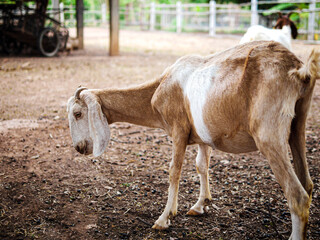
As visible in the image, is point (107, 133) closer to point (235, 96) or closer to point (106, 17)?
point (235, 96)

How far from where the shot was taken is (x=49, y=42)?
12.3 metres

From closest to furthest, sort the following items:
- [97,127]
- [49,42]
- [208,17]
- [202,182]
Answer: [97,127]
[202,182]
[49,42]
[208,17]

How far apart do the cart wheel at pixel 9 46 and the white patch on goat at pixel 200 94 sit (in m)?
10.8

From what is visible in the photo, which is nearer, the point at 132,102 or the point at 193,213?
the point at 193,213

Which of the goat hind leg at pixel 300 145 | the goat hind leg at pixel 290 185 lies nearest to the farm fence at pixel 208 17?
the goat hind leg at pixel 300 145

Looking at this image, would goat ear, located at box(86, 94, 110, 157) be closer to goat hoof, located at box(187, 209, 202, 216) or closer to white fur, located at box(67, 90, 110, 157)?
white fur, located at box(67, 90, 110, 157)

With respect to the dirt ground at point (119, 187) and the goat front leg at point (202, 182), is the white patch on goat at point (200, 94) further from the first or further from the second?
the dirt ground at point (119, 187)

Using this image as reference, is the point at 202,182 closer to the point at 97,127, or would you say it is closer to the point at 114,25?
the point at 97,127

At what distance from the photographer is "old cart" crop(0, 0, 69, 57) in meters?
11.5

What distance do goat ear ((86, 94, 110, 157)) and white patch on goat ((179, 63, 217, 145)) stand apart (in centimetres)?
90

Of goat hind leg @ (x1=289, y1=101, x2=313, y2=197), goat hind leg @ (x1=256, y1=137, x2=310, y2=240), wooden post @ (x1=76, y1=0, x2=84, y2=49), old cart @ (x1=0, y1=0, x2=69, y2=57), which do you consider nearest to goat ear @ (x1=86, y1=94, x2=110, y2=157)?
goat hind leg @ (x1=256, y1=137, x2=310, y2=240)

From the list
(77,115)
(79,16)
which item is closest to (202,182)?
(77,115)

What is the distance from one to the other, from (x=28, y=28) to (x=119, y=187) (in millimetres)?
9467

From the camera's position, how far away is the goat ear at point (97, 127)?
11.2 feet
